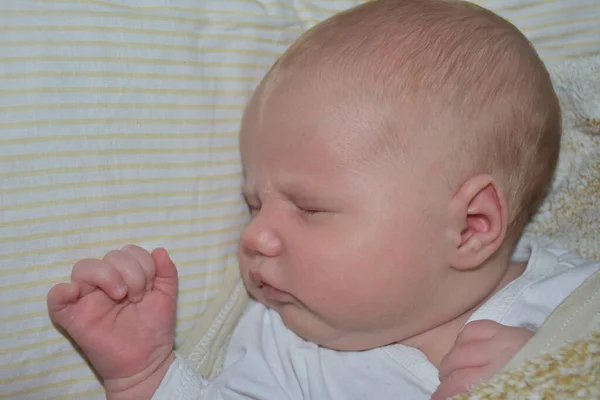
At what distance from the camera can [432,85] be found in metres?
1.38

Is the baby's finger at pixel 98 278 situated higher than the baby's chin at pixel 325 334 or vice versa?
the baby's finger at pixel 98 278

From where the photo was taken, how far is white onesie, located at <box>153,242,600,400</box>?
4.94ft

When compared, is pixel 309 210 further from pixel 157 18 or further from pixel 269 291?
pixel 157 18

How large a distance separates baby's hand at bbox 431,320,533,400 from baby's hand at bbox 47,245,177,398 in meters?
0.52

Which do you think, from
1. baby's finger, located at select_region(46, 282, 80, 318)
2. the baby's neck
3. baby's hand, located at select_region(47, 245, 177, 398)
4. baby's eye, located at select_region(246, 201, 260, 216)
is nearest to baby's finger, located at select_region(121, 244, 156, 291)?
baby's hand, located at select_region(47, 245, 177, 398)

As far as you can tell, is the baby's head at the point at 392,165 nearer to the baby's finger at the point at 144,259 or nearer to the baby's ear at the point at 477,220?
the baby's ear at the point at 477,220

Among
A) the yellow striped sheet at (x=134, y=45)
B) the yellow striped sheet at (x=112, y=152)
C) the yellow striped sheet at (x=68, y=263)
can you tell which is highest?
the yellow striped sheet at (x=134, y=45)

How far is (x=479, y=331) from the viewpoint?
1.38 metres

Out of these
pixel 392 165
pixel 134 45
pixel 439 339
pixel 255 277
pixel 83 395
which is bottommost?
pixel 83 395

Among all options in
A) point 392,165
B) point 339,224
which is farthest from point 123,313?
point 392,165

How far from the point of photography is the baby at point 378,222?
1.37 m

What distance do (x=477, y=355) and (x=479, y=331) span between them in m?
0.06

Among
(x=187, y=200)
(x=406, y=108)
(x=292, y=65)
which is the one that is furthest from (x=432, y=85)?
(x=187, y=200)

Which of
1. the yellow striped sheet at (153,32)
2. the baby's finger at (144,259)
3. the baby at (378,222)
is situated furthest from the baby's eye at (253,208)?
the yellow striped sheet at (153,32)
